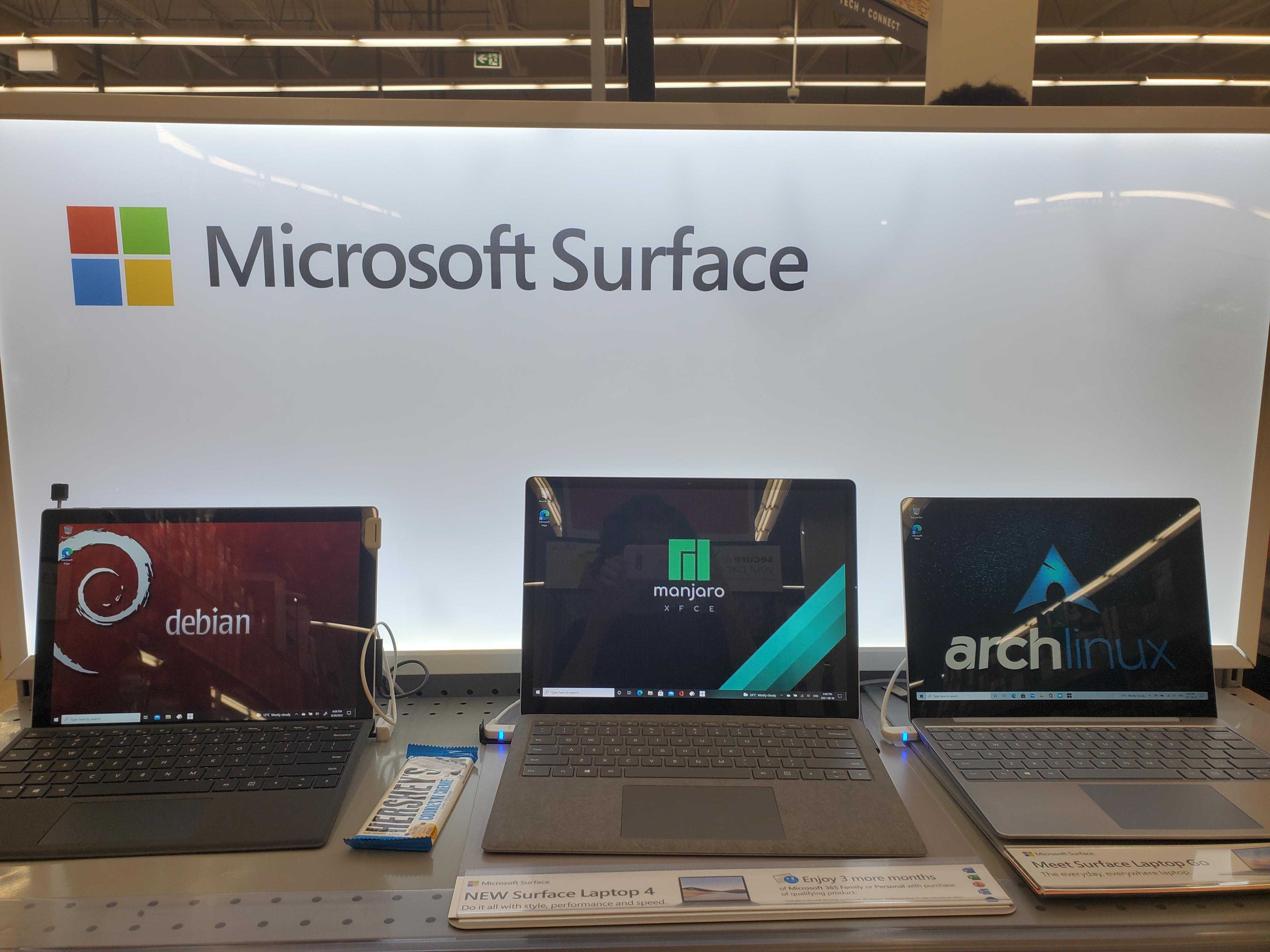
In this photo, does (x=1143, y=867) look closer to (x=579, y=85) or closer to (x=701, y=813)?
(x=701, y=813)

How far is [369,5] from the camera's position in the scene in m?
7.00

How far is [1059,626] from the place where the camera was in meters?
1.07

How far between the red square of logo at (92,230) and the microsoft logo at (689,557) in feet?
3.20

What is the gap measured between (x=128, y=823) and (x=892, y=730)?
0.97 meters

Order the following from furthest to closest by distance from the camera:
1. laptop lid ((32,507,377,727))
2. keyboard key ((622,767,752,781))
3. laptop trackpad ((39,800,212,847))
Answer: laptop lid ((32,507,377,727)) < keyboard key ((622,767,752,781)) < laptop trackpad ((39,800,212,847))

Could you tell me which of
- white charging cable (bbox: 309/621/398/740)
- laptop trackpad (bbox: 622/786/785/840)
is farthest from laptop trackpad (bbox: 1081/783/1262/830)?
white charging cable (bbox: 309/621/398/740)

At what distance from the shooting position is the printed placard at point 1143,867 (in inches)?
28.2

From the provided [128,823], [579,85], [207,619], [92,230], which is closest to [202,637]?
[207,619]

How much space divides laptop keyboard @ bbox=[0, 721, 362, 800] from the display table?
0.36ft

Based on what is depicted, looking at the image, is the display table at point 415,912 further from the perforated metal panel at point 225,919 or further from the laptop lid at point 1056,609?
the laptop lid at point 1056,609

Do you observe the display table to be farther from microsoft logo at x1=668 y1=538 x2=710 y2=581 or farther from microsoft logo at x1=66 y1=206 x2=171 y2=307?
microsoft logo at x1=66 y1=206 x2=171 y2=307

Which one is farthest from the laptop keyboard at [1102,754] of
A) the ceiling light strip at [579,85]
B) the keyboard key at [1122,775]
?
the ceiling light strip at [579,85]

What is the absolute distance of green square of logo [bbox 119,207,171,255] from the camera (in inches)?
43.6

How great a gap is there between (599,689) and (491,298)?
24.9 inches
